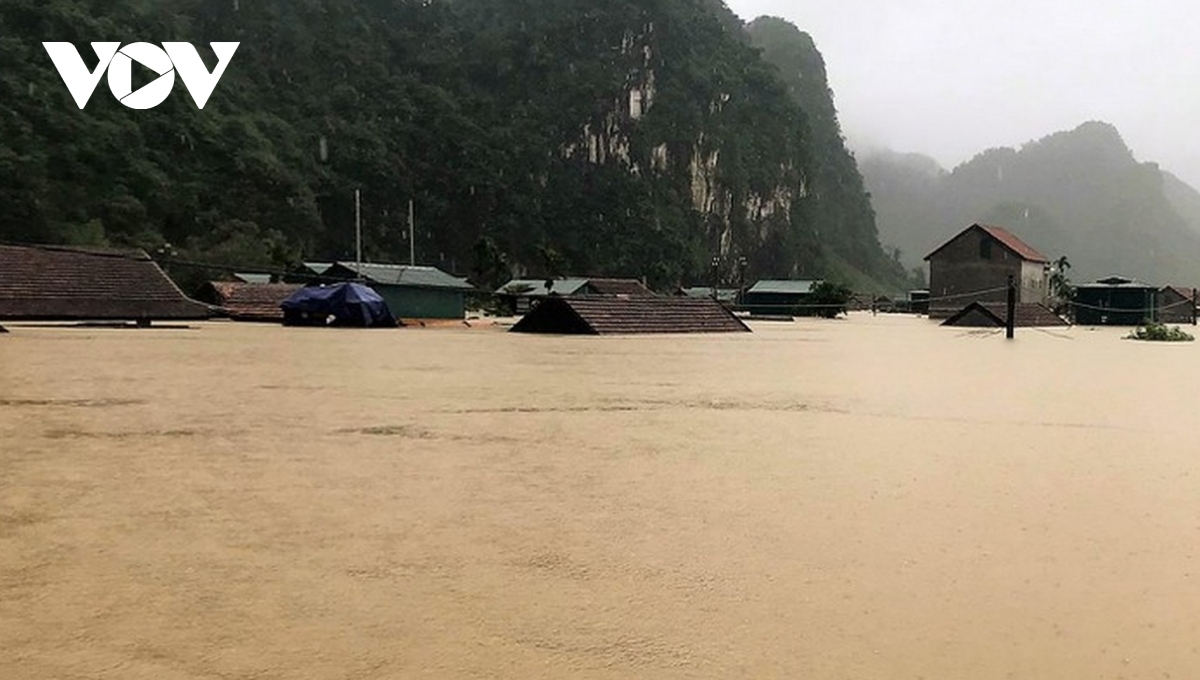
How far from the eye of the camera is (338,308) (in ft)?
99.8

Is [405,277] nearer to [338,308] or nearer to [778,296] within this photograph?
[338,308]

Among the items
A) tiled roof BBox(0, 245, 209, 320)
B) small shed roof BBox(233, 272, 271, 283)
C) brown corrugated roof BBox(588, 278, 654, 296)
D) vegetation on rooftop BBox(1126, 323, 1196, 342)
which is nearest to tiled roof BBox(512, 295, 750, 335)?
tiled roof BBox(0, 245, 209, 320)

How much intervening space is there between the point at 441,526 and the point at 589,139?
127 m

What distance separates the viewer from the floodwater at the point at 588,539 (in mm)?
2916

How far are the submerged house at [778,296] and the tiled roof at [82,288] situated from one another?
44226mm

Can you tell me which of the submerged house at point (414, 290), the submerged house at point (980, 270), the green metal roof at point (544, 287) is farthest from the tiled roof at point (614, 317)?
the green metal roof at point (544, 287)

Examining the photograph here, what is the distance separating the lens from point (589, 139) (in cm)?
12800

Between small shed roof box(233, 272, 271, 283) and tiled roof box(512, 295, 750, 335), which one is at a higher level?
small shed roof box(233, 272, 271, 283)

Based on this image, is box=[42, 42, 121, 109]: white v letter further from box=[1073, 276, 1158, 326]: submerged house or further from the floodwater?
the floodwater

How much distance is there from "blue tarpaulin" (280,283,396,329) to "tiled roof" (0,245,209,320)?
3.03 metres

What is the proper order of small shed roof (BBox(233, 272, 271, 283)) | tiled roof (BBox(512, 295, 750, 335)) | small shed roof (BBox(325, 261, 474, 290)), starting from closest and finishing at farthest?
tiled roof (BBox(512, 295, 750, 335)), small shed roof (BBox(325, 261, 474, 290)), small shed roof (BBox(233, 272, 271, 283))

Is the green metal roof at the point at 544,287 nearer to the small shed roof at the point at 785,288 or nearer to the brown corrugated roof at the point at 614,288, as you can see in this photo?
the brown corrugated roof at the point at 614,288

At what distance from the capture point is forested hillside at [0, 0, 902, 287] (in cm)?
7038

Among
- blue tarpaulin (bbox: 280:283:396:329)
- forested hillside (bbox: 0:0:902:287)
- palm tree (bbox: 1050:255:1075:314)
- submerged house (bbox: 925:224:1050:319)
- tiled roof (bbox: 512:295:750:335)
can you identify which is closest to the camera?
tiled roof (bbox: 512:295:750:335)
